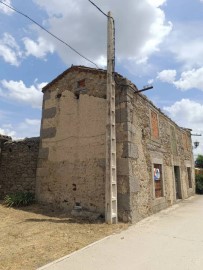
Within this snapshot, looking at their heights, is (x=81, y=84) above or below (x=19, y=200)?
above

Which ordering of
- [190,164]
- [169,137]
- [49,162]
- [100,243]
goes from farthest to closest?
[190,164] → [169,137] → [49,162] → [100,243]

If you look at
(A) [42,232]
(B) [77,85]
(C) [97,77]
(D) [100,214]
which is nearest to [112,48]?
(C) [97,77]

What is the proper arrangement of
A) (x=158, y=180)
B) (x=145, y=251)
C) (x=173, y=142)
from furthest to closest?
1. (x=173, y=142)
2. (x=158, y=180)
3. (x=145, y=251)

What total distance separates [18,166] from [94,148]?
13.1 feet

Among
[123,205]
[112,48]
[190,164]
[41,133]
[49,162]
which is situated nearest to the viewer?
[123,205]

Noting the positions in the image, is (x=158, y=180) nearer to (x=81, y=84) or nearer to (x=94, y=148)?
(x=94, y=148)

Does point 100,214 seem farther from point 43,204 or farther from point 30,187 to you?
point 30,187

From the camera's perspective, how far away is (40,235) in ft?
19.1

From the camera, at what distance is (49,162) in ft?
31.7

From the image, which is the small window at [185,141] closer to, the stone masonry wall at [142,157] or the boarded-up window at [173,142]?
the boarded-up window at [173,142]

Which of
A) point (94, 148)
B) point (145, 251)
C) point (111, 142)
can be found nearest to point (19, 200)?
point (94, 148)

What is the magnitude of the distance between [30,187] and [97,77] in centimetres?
507

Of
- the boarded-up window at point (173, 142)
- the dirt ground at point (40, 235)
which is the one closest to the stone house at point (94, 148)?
the dirt ground at point (40, 235)

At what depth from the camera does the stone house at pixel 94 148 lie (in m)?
7.90
